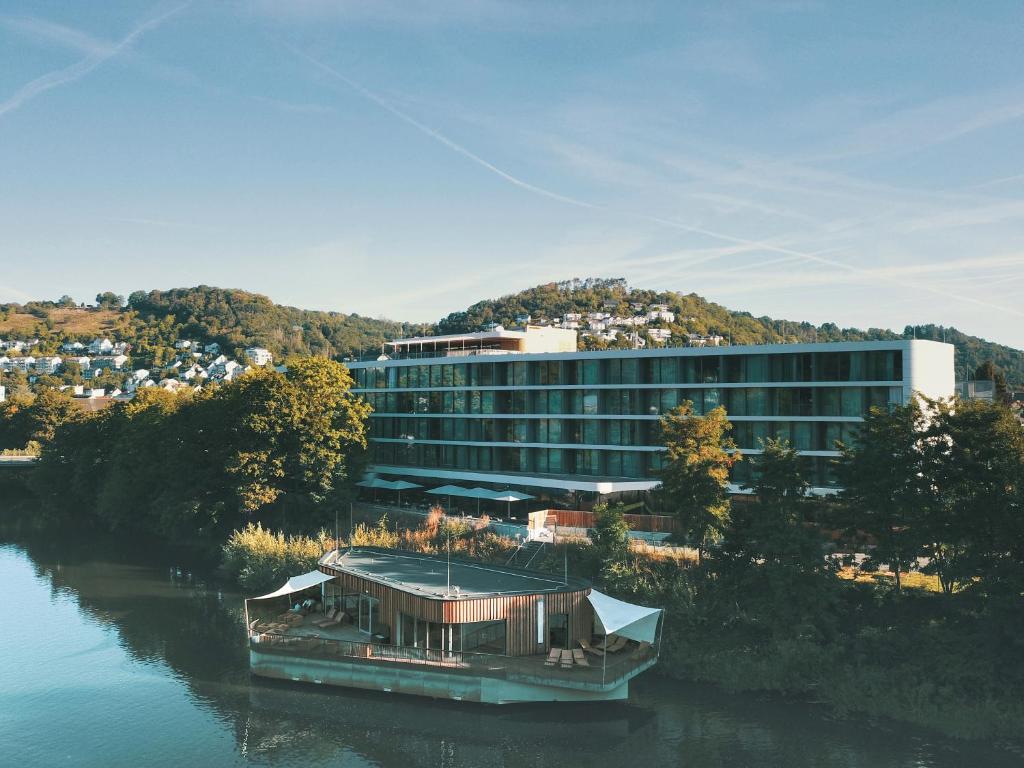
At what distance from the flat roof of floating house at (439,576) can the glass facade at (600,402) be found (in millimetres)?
11814

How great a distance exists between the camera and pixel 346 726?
32.2 m

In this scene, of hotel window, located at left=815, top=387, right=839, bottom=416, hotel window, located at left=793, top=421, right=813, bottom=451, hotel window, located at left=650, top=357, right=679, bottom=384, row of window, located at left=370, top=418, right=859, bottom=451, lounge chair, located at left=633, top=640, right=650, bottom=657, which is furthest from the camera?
hotel window, located at left=650, top=357, right=679, bottom=384

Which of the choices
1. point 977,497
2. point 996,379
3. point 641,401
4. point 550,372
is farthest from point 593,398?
point 996,379

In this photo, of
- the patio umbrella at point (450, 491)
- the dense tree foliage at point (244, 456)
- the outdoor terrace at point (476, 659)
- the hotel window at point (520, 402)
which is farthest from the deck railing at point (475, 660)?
the hotel window at point (520, 402)

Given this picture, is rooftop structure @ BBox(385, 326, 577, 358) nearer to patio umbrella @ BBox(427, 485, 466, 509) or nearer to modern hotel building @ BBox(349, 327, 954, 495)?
modern hotel building @ BBox(349, 327, 954, 495)

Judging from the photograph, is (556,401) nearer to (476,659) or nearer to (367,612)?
(367,612)

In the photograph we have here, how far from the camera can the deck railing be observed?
3338cm

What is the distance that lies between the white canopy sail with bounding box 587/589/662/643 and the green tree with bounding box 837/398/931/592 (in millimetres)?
10462

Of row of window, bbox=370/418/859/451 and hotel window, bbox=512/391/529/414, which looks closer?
row of window, bbox=370/418/859/451

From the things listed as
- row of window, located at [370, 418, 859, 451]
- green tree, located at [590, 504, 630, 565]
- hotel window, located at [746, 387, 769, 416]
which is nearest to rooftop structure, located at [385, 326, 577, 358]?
row of window, located at [370, 418, 859, 451]

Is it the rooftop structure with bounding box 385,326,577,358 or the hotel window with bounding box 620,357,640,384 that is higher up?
the rooftop structure with bounding box 385,326,577,358

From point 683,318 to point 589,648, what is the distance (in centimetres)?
11781

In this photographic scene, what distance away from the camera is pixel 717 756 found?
2972 cm

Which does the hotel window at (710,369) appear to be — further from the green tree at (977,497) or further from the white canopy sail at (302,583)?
the white canopy sail at (302,583)
